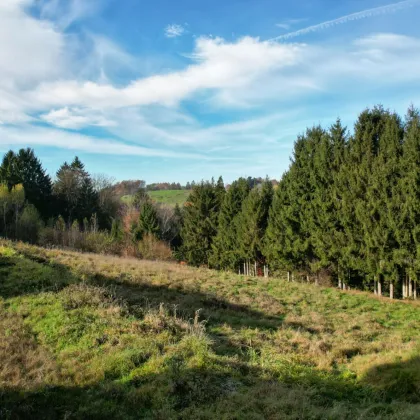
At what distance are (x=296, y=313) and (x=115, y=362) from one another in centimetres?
965

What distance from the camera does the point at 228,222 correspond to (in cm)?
3753

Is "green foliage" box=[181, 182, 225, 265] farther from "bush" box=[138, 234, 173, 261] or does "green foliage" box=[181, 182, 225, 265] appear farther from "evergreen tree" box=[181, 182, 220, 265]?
"bush" box=[138, 234, 173, 261]

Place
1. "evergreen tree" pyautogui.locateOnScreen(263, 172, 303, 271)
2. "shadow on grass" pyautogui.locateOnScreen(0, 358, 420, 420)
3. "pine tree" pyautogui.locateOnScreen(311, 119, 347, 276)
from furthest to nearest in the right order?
"evergreen tree" pyautogui.locateOnScreen(263, 172, 303, 271) → "pine tree" pyautogui.locateOnScreen(311, 119, 347, 276) → "shadow on grass" pyautogui.locateOnScreen(0, 358, 420, 420)

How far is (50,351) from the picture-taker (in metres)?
7.55

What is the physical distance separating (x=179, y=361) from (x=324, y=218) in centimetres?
1888

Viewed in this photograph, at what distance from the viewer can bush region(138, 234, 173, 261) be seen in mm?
40719

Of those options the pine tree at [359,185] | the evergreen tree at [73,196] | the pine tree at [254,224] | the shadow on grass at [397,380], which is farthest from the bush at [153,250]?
the shadow on grass at [397,380]

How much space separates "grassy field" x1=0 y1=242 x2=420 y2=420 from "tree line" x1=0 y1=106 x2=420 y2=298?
7.26 metres

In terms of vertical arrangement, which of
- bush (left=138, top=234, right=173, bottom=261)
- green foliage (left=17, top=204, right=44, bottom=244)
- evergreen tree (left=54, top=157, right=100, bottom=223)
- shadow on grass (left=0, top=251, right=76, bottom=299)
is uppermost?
evergreen tree (left=54, top=157, right=100, bottom=223)

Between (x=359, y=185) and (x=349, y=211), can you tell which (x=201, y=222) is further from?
(x=359, y=185)

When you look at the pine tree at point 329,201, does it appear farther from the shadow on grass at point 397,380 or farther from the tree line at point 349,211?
the shadow on grass at point 397,380

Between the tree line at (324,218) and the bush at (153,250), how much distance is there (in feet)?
0.44

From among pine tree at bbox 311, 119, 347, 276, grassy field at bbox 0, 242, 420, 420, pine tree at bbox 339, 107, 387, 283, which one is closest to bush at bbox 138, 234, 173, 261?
pine tree at bbox 311, 119, 347, 276

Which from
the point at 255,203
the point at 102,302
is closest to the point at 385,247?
the point at 255,203
